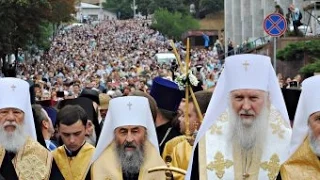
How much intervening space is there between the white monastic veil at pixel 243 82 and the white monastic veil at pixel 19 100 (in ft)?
5.55

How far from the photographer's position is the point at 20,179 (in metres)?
8.41

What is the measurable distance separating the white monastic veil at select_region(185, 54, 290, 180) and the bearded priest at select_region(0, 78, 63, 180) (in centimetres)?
146

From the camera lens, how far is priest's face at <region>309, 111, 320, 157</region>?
6883 millimetres

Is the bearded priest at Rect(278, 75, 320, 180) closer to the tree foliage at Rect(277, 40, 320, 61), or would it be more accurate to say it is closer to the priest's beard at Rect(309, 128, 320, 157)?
the priest's beard at Rect(309, 128, 320, 157)

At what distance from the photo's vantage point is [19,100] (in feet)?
28.3

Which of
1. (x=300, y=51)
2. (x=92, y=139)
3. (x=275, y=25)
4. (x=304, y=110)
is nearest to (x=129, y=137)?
(x=304, y=110)

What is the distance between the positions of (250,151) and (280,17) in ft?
46.4

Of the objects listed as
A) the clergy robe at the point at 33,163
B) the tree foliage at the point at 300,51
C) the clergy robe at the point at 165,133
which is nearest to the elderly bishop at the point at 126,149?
the clergy robe at the point at 33,163

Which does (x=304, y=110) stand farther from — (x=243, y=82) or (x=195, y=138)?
(x=195, y=138)

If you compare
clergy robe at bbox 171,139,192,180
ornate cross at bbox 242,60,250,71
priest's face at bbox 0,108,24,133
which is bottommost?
clergy robe at bbox 171,139,192,180

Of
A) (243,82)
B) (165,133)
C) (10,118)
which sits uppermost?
(243,82)

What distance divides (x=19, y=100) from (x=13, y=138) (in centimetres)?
33

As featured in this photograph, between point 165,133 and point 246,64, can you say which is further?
point 165,133

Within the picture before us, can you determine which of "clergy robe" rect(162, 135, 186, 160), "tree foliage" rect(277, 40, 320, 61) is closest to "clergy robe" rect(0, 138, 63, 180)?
"clergy robe" rect(162, 135, 186, 160)
